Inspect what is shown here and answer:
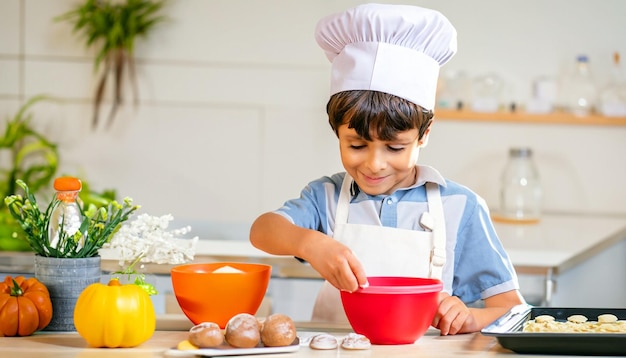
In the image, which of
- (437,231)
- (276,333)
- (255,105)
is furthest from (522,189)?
(276,333)

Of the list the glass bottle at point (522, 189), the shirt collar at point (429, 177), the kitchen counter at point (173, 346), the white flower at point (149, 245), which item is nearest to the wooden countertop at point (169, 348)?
the kitchen counter at point (173, 346)

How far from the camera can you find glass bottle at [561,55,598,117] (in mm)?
3176

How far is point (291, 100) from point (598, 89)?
1136 millimetres

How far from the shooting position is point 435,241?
150cm

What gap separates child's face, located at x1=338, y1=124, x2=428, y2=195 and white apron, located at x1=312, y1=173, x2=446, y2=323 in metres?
0.10

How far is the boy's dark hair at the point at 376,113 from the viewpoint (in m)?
1.38

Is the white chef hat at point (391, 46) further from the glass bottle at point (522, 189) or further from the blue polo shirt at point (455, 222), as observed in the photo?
the glass bottle at point (522, 189)

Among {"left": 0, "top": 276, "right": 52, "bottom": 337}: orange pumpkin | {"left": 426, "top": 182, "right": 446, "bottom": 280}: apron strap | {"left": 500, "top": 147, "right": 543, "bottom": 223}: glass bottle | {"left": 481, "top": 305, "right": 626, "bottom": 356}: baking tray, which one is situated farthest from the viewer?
{"left": 500, "top": 147, "right": 543, "bottom": 223}: glass bottle

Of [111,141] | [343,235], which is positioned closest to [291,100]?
[111,141]

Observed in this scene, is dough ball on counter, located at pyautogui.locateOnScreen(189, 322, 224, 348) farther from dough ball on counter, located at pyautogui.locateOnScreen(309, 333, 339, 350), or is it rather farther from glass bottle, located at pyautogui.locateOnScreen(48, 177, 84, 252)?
glass bottle, located at pyautogui.locateOnScreen(48, 177, 84, 252)

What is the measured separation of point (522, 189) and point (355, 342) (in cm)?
A: 212

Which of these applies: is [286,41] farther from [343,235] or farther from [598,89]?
[343,235]

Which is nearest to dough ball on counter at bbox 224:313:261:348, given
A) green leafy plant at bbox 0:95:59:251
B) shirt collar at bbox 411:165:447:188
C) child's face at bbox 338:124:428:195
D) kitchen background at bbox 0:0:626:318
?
child's face at bbox 338:124:428:195

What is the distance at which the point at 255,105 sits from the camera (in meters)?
3.26
